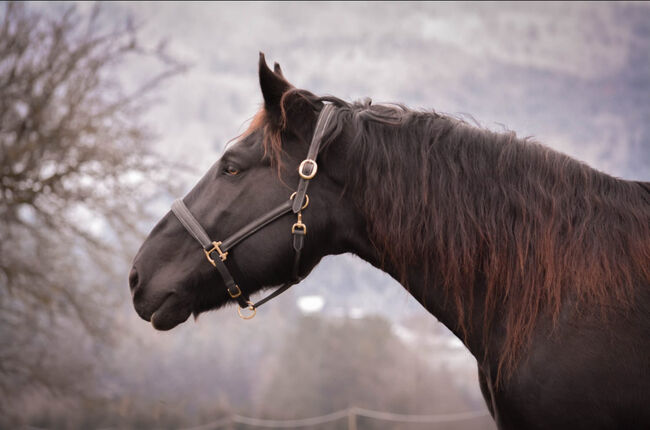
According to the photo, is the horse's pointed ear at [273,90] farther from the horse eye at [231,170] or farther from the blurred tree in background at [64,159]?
the blurred tree in background at [64,159]

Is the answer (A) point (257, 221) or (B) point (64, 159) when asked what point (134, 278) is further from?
(B) point (64, 159)

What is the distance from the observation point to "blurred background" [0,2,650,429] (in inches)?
322

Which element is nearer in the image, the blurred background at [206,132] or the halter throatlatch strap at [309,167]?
the halter throatlatch strap at [309,167]

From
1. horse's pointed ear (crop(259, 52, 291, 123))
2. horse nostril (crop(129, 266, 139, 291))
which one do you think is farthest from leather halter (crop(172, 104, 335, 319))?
horse nostril (crop(129, 266, 139, 291))

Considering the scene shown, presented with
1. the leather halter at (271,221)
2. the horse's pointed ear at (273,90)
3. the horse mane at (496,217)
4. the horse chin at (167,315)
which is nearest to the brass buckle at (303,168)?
the leather halter at (271,221)

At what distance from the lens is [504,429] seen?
6.45ft

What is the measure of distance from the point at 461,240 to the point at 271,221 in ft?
2.79

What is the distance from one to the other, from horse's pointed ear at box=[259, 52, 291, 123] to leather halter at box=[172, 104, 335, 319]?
0.21m

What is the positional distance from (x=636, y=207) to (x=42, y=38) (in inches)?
379

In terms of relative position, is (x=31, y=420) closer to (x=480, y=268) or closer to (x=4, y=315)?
(x=4, y=315)

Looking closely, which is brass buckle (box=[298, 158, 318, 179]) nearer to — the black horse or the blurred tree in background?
the black horse

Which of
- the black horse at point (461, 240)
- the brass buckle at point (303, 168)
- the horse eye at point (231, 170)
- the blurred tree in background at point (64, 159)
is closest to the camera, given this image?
the black horse at point (461, 240)

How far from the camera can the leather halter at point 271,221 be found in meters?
2.10

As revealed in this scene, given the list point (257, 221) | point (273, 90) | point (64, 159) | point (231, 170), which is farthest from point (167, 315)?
point (64, 159)
